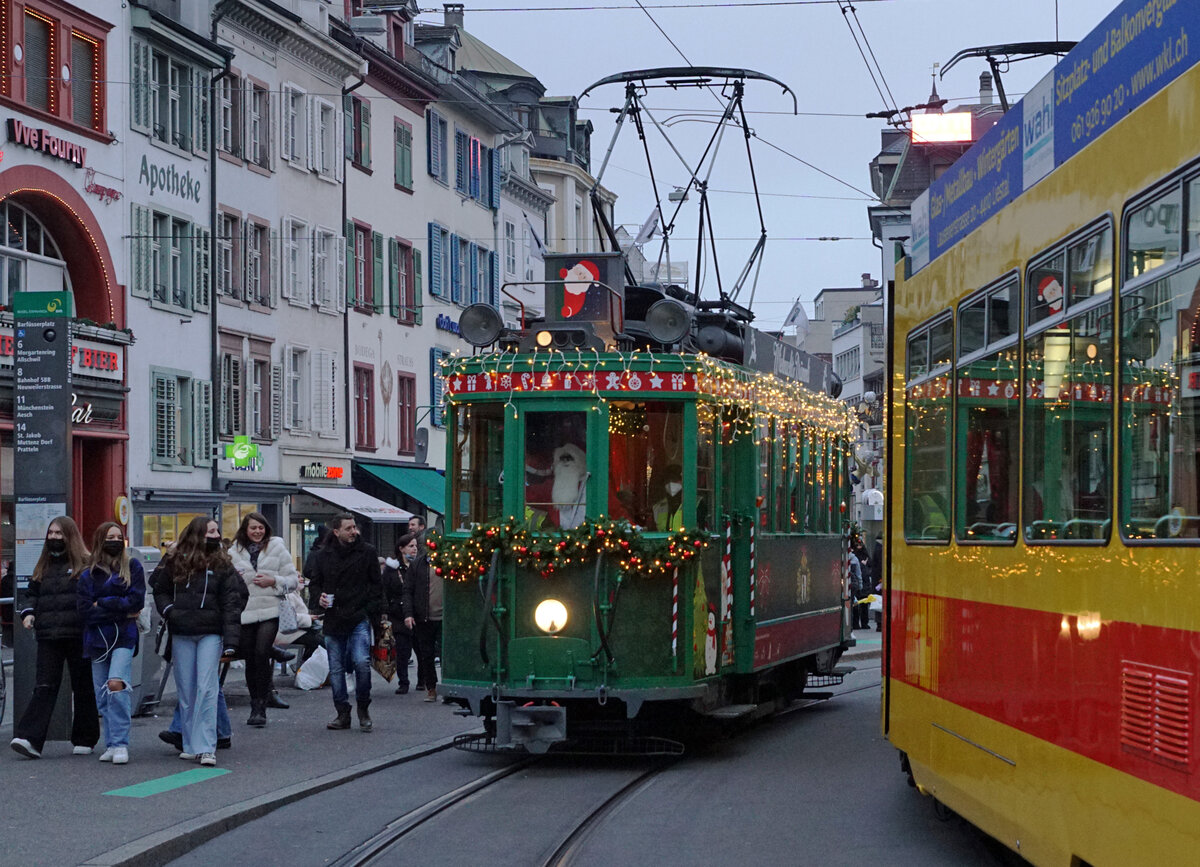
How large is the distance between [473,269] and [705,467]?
35.3m

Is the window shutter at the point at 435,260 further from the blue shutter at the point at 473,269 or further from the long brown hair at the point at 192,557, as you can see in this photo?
the long brown hair at the point at 192,557

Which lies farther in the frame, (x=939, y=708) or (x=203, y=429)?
(x=203, y=429)

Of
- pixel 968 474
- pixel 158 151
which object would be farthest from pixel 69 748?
pixel 158 151

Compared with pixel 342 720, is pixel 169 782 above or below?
above

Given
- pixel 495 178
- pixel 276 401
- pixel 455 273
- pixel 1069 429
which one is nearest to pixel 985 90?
pixel 495 178

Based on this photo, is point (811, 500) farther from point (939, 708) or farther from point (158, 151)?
point (158, 151)

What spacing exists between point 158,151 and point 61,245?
10.7 ft

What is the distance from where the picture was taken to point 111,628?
1359cm

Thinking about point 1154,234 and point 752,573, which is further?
point 752,573

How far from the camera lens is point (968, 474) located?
8.98 m

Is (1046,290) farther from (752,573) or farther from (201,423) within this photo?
(201,423)

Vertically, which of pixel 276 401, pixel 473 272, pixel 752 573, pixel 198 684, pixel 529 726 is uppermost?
pixel 473 272

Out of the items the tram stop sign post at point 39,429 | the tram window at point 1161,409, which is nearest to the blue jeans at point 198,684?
the tram stop sign post at point 39,429

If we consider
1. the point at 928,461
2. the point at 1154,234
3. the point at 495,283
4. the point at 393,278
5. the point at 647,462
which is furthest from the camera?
the point at 495,283
